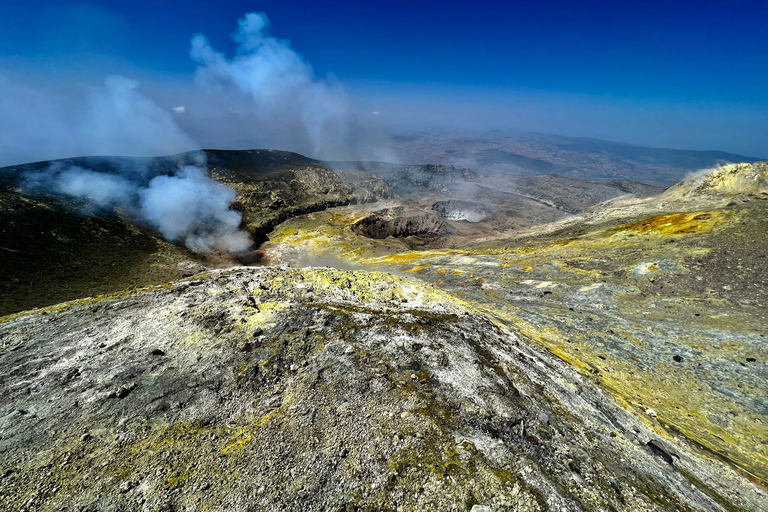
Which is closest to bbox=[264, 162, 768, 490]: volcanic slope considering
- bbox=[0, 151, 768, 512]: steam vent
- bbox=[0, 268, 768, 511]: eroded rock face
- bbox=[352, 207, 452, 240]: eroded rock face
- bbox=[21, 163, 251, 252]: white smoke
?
Result: bbox=[0, 151, 768, 512]: steam vent

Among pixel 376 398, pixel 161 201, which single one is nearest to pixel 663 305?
pixel 376 398

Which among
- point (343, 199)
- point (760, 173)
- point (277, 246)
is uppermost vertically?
point (760, 173)

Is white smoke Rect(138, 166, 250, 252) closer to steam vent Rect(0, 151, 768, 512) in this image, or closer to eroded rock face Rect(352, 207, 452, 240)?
eroded rock face Rect(352, 207, 452, 240)

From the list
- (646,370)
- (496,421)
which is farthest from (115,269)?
(646,370)

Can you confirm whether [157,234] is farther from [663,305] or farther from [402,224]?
[663,305]

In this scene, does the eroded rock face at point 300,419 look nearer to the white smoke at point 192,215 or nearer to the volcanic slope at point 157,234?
the volcanic slope at point 157,234

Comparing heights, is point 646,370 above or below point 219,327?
below

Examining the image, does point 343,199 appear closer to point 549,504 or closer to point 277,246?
point 277,246
